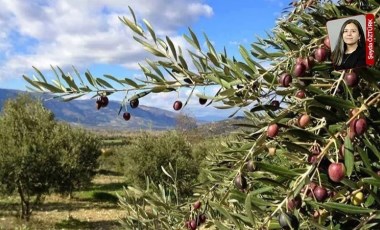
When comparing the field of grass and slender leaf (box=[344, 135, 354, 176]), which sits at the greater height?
slender leaf (box=[344, 135, 354, 176])

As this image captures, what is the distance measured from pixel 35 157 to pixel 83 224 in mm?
3716

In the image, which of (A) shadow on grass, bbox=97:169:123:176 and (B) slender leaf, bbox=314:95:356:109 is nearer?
(B) slender leaf, bbox=314:95:356:109

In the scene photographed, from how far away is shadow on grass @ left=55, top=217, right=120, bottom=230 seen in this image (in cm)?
2008

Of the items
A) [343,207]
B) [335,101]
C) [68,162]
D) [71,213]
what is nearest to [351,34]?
[335,101]

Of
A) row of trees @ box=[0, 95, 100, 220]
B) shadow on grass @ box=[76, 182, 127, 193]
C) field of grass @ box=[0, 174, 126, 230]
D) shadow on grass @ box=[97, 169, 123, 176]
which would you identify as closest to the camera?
field of grass @ box=[0, 174, 126, 230]

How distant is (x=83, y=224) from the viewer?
68.4ft

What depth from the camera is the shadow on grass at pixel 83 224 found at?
20075 millimetres

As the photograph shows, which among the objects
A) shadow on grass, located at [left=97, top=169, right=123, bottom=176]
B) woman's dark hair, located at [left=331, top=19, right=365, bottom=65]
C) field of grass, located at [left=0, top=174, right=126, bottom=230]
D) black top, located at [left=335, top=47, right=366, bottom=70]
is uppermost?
woman's dark hair, located at [left=331, top=19, right=365, bottom=65]

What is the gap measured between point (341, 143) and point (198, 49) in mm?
757

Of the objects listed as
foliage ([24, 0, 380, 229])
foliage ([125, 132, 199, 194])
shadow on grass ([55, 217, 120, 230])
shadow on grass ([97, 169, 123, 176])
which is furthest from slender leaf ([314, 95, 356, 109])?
shadow on grass ([97, 169, 123, 176])

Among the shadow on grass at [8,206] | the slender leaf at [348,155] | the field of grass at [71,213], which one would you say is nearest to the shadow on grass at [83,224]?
the field of grass at [71,213]

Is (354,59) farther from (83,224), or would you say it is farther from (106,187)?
(106,187)

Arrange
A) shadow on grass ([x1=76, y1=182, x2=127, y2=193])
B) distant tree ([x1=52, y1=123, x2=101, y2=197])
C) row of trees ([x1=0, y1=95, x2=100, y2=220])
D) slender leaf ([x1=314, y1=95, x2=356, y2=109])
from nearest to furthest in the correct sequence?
slender leaf ([x1=314, y1=95, x2=356, y2=109]) < row of trees ([x1=0, y1=95, x2=100, y2=220]) < distant tree ([x1=52, y1=123, x2=101, y2=197]) < shadow on grass ([x1=76, y1=182, x2=127, y2=193])

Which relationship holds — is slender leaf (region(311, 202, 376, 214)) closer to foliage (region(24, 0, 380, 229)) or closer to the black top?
foliage (region(24, 0, 380, 229))
